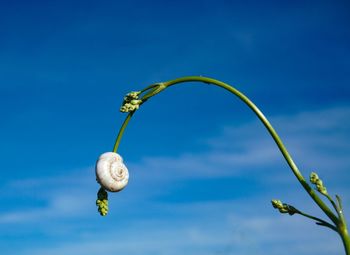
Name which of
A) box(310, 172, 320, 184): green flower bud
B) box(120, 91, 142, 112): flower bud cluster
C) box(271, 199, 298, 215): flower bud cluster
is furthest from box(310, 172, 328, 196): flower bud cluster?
box(120, 91, 142, 112): flower bud cluster

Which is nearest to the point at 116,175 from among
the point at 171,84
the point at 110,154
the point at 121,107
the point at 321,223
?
the point at 110,154

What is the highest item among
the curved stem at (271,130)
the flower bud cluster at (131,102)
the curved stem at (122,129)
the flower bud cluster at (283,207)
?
the flower bud cluster at (131,102)

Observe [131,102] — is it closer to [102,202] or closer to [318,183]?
[102,202]

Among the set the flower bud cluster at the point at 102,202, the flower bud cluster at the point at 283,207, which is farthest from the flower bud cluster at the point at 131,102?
the flower bud cluster at the point at 283,207

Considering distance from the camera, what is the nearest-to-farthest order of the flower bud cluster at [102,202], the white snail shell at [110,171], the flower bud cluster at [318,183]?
1. the flower bud cluster at [318,183]
2. the flower bud cluster at [102,202]
3. the white snail shell at [110,171]

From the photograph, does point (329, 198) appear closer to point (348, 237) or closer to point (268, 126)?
point (348, 237)

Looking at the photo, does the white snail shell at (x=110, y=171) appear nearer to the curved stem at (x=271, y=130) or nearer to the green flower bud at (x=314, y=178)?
the curved stem at (x=271, y=130)
